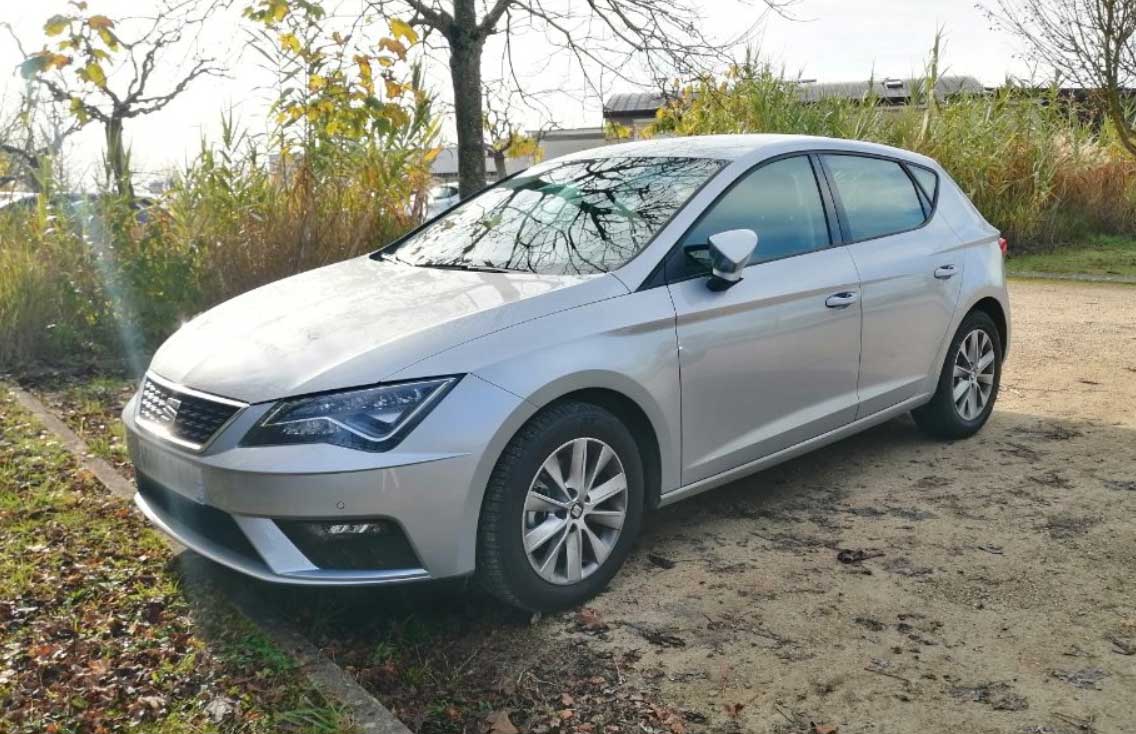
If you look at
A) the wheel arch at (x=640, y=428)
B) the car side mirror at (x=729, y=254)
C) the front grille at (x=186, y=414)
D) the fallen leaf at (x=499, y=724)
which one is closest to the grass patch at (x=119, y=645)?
the fallen leaf at (x=499, y=724)

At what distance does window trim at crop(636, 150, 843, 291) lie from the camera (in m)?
4.04

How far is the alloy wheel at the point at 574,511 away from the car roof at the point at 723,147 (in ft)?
5.13

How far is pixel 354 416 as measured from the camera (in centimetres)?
332

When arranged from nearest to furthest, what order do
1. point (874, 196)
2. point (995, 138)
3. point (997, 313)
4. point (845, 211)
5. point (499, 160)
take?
point (845, 211) < point (874, 196) < point (997, 313) < point (499, 160) < point (995, 138)

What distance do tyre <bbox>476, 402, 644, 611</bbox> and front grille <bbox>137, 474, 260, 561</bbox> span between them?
2.52 feet

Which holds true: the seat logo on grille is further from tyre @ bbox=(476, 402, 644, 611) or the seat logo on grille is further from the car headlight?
tyre @ bbox=(476, 402, 644, 611)

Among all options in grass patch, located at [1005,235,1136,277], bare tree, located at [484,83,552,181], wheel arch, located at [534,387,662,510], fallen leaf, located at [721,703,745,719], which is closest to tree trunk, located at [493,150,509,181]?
bare tree, located at [484,83,552,181]

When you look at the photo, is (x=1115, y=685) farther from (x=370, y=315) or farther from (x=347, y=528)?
(x=370, y=315)

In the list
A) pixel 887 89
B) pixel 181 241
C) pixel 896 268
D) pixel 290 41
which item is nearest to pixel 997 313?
pixel 896 268

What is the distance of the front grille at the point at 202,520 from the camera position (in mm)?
3457

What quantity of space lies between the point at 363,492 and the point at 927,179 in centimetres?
370

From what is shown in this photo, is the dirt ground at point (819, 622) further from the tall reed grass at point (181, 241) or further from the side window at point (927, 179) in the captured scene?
the tall reed grass at point (181, 241)

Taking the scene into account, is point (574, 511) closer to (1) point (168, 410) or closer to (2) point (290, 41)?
(1) point (168, 410)

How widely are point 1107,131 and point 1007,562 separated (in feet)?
49.8
